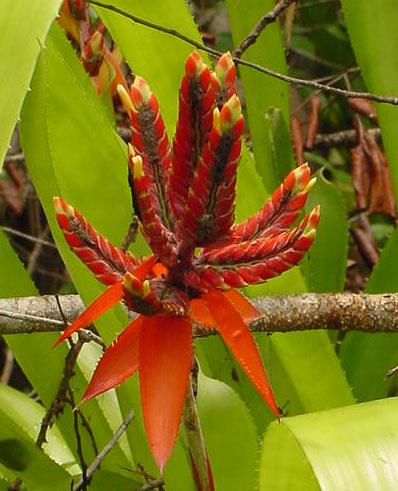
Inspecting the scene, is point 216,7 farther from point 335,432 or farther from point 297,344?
point 335,432

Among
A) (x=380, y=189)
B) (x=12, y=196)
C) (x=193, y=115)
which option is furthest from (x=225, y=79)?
(x=12, y=196)

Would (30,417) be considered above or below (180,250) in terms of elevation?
below

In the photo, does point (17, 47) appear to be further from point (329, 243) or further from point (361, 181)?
point (361, 181)

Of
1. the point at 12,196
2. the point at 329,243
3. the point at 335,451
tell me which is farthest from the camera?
the point at 12,196

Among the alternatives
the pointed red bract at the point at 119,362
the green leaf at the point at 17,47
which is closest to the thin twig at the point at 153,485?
the pointed red bract at the point at 119,362

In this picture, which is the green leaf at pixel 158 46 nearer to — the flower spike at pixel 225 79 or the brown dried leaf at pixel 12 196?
the flower spike at pixel 225 79

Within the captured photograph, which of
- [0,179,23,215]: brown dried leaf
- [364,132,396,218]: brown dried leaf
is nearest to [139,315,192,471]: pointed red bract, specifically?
[364,132,396,218]: brown dried leaf

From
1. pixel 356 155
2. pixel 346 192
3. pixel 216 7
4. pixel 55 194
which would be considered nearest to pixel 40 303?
pixel 55 194
